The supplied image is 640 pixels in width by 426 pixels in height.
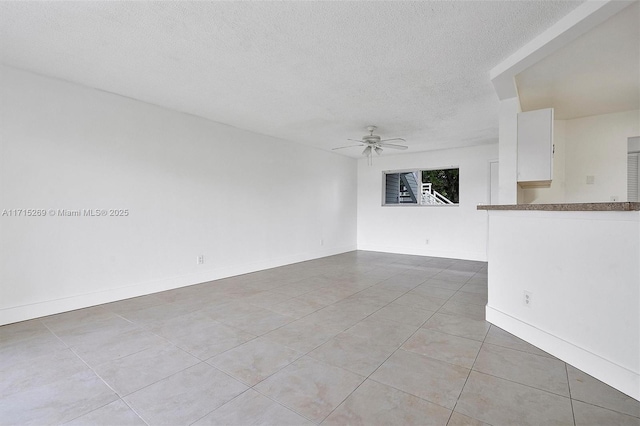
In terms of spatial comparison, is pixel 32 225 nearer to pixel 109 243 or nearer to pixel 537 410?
pixel 109 243

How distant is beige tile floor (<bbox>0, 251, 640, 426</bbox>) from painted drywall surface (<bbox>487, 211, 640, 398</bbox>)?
137mm

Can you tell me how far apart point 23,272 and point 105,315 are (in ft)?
2.83

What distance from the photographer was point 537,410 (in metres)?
1.62

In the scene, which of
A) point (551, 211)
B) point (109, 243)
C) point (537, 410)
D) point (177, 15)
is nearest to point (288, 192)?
point (109, 243)

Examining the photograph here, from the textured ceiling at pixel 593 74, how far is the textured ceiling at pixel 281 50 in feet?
1.32

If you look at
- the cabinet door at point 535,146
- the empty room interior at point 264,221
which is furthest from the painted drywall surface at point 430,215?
the cabinet door at point 535,146

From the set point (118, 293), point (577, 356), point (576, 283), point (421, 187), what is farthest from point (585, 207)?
point (421, 187)

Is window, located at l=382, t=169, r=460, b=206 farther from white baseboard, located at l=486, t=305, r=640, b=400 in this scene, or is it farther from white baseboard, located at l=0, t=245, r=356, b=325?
white baseboard, located at l=486, t=305, r=640, b=400

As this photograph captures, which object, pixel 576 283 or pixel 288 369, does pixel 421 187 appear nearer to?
pixel 576 283

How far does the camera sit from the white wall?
297cm

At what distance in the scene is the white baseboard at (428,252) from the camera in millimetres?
6426

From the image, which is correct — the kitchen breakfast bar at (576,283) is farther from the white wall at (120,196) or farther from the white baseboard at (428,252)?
the white baseboard at (428,252)

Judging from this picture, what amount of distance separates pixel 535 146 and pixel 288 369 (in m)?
3.24

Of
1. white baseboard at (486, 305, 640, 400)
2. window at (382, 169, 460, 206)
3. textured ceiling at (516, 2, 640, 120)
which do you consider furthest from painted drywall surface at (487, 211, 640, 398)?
window at (382, 169, 460, 206)
